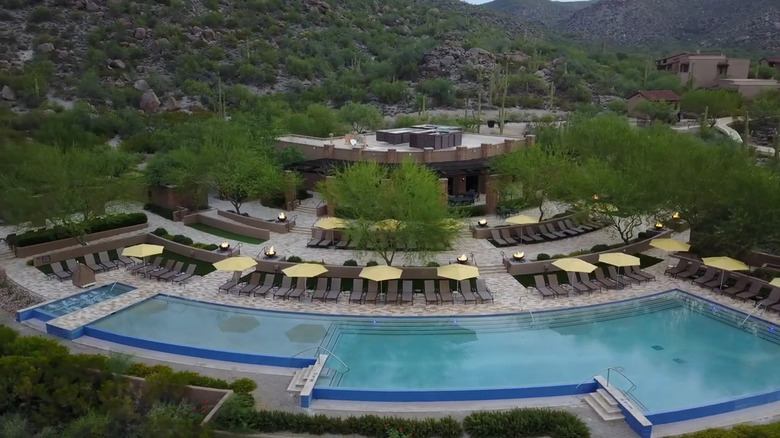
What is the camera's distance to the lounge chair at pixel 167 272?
83.2ft

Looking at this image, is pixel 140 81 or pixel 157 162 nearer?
pixel 157 162

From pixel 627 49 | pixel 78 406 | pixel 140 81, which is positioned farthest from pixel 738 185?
pixel 627 49

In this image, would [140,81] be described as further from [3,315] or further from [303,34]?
[3,315]

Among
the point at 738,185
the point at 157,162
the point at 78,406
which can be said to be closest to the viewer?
the point at 78,406

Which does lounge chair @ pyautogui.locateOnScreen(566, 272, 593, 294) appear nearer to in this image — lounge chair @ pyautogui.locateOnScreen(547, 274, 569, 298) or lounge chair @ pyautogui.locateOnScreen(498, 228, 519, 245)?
lounge chair @ pyautogui.locateOnScreen(547, 274, 569, 298)

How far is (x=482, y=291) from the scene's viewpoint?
24156 millimetres

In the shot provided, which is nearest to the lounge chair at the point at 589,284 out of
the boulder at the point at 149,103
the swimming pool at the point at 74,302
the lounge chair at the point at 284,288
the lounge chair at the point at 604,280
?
the lounge chair at the point at 604,280

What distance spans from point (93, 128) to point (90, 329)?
38.3 metres

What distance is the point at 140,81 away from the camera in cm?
7062

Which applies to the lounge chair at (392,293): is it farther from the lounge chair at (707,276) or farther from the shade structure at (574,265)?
the lounge chair at (707,276)

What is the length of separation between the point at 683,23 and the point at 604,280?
119 metres

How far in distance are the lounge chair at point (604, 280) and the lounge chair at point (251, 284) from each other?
47.7 ft

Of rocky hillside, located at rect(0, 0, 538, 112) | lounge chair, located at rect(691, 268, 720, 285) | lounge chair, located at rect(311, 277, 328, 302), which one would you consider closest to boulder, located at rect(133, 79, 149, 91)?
rocky hillside, located at rect(0, 0, 538, 112)

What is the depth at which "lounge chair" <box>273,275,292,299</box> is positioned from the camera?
2394 cm
